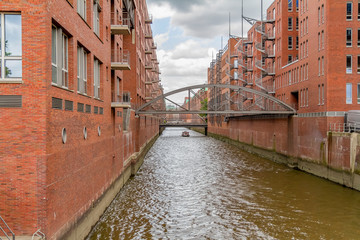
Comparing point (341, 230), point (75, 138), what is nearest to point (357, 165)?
point (341, 230)

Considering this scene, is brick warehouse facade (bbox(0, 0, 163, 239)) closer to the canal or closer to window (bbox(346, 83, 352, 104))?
the canal

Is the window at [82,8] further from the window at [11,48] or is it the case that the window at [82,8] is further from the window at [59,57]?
the window at [11,48]

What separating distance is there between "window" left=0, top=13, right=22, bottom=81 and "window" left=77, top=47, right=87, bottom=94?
384cm

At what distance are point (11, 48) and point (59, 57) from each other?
5.39 ft

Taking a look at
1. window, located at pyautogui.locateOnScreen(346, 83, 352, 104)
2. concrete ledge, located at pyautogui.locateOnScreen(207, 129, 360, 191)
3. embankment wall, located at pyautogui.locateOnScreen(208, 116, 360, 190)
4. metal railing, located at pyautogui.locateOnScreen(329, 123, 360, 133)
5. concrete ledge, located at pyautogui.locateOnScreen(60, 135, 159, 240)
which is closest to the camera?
concrete ledge, located at pyautogui.locateOnScreen(60, 135, 159, 240)

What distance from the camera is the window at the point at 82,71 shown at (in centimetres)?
1161

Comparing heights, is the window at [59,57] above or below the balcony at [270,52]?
below

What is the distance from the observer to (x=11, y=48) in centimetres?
767

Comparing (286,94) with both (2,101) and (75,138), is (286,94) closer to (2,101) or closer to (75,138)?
(75,138)

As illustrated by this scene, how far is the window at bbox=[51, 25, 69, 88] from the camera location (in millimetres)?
8852

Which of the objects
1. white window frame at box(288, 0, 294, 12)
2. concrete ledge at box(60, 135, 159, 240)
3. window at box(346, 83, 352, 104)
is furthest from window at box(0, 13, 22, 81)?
white window frame at box(288, 0, 294, 12)

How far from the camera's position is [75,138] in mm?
10195

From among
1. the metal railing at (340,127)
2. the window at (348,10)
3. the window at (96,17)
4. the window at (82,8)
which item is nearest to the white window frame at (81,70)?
the window at (82,8)

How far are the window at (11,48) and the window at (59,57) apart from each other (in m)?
1.13
